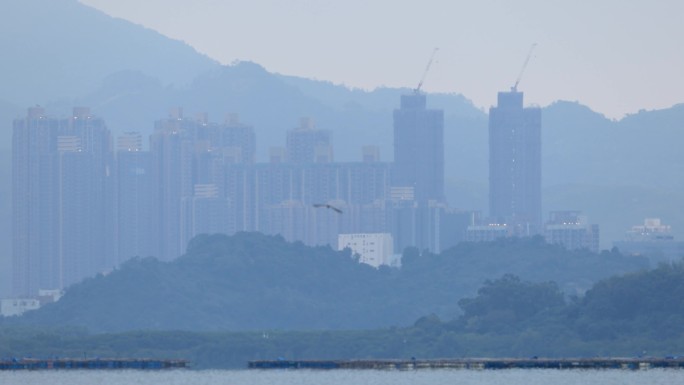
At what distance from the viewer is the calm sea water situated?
4237 inches

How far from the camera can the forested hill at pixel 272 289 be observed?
179000 millimetres

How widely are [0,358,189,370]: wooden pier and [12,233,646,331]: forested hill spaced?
3958 cm

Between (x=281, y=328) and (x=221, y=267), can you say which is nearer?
(x=281, y=328)

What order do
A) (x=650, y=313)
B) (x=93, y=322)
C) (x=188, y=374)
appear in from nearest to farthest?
(x=188, y=374) < (x=650, y=313) < (x=93, y=322)

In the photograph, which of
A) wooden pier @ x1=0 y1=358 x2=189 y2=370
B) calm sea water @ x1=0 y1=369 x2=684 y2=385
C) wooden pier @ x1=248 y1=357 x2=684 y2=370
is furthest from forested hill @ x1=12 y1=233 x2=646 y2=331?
calm sea water @ x1=0 y1=369 x2=684 y2=385

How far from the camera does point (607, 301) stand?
144 m

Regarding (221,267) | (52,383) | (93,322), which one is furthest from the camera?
(221,267)

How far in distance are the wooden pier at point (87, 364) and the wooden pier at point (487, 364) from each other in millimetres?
6247

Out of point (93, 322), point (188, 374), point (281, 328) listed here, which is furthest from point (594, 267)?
point (188, 374)

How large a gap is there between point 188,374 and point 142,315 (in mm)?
51953

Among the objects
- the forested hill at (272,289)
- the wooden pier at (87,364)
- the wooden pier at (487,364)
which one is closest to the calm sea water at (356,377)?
the wooden pier at (487,364)

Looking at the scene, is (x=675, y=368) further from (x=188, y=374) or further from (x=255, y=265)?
(x=255, y=265)

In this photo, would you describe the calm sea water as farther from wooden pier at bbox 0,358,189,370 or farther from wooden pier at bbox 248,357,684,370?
wooden pier at bbox 0,358,189,370

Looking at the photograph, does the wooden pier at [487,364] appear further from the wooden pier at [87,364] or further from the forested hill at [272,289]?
the forested hill at [272,289]
